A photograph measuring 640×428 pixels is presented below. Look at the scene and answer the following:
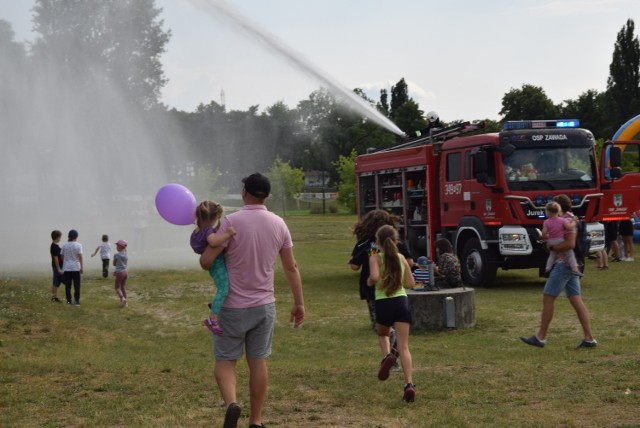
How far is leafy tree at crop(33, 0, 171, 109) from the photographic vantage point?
120ft

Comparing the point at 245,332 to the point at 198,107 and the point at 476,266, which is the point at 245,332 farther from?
the point at 198,107

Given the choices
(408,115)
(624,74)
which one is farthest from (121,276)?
(624,74)

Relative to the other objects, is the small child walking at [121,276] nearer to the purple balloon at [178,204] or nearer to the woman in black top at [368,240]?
the woman in black top at [368,240]

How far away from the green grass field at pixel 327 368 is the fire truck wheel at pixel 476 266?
70 centimetres

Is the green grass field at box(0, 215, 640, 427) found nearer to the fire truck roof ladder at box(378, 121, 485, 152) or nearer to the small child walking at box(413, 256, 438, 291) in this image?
the small child walking at box(413, 256, 438, 291)

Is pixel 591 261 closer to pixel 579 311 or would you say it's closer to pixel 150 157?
pixel 579 311

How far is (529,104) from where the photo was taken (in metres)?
80.2

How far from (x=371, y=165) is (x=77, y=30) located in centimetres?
2163

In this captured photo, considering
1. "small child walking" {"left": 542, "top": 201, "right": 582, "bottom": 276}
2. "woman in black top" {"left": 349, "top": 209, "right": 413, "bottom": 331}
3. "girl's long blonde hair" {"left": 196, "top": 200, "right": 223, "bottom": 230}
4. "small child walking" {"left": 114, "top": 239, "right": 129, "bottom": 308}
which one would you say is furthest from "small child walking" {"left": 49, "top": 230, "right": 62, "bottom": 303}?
"girl's long blonde hair" {"left": 196, "top": 200, "right": 223, "bottom": 230}

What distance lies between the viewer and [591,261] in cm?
2436

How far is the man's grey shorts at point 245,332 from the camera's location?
6301mm

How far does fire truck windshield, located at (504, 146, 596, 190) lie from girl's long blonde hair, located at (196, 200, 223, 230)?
1193cm

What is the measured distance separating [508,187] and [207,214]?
39.3 feet

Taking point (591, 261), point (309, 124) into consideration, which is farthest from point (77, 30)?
point (309, 124)
